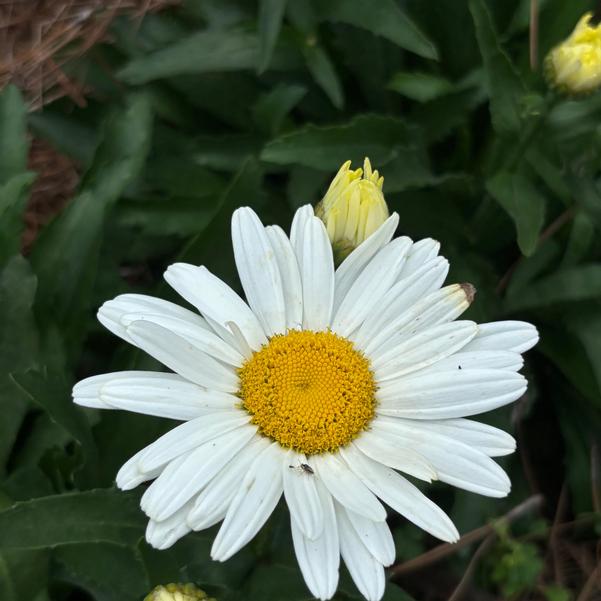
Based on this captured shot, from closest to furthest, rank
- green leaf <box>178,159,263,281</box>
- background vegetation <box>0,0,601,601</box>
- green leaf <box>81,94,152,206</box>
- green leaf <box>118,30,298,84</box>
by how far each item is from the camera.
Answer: background vegetation <box>0,0,601,601</box> → green leaf <box>178,159,263,281</box> → green leaf <box>81,94,152,206</box> → green leaf <box>118,30,298,84</box>

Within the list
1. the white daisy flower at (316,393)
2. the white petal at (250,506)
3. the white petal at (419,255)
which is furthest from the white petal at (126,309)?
the white petal at (419,255)

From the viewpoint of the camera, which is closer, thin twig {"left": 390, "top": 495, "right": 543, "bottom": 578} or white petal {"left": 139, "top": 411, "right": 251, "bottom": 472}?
white petal {"left": 139, "top": 411, "right": 251, "bottom": 472}

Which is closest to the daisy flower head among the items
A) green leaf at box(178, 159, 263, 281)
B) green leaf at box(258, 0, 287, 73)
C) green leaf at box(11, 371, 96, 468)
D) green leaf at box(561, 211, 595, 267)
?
green leaf at box(11, 371, 96, 468)

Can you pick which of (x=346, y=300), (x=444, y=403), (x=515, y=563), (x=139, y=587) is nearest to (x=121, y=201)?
(x=346, y=300)

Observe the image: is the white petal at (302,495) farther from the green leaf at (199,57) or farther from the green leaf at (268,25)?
the green leaf at (199,57)

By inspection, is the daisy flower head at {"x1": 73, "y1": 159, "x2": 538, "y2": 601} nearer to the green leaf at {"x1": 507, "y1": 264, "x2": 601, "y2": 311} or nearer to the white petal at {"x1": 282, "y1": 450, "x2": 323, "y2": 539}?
the white petal at {"x1": 282, "y1": 450, "x2": 323, "y2": 539}

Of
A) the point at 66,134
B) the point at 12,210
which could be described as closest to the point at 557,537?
the point at 12,210
